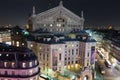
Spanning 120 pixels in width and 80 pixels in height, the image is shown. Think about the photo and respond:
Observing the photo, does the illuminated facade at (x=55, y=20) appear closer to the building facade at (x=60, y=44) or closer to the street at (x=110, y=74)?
the building facade at (x=60, y=44)

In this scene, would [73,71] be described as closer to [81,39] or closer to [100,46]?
[81,39]

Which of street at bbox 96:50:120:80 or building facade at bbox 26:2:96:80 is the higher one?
building facade at bbox 26:2:96:80

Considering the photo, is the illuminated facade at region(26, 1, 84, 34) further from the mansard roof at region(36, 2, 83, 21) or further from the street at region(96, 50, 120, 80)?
the street at region(96, 50, 120, 80)

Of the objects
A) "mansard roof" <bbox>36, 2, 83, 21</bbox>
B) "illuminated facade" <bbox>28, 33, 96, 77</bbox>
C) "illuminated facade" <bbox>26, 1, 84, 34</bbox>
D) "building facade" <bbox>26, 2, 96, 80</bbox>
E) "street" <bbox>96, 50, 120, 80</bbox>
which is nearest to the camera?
"street" <bbox>96, 50, 120, 80</bbox>

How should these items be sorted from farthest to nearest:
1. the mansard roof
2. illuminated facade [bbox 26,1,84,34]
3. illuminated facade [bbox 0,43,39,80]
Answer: illuminated facade [bbox 26,1,84,34]
the mansard roof
illuminated facade [bbox 0,43,39,80]

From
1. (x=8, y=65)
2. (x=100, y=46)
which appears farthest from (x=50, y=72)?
(x=100, y=46)

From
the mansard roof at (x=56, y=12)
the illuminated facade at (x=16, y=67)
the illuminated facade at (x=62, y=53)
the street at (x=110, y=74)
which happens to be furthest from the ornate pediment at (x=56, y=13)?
the illuminated facade at (x=16, y=67)

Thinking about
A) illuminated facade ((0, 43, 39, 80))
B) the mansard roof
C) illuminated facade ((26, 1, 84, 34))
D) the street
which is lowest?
the street

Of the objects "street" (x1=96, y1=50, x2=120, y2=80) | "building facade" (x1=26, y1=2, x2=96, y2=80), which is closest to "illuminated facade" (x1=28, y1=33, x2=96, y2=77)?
"building facade" (x1=26, y1=2, x2=96, y2=80)
